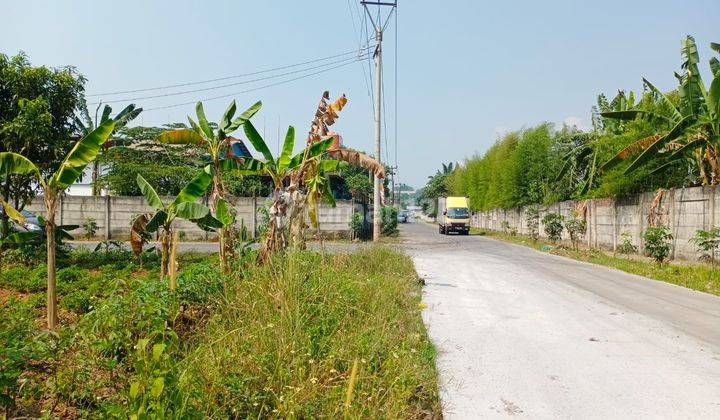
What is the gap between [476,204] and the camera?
40906 mm

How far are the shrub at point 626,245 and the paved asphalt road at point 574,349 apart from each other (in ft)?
19.7

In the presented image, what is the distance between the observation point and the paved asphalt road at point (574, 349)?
408cm

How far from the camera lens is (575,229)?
19.9 meters

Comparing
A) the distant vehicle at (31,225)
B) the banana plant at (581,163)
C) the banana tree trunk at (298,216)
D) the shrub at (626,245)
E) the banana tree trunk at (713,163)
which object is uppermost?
the banana plant at (581,163)

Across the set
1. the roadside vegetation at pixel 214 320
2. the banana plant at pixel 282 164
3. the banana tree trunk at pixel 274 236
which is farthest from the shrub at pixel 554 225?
the banana tree trunk at pixel 274 236

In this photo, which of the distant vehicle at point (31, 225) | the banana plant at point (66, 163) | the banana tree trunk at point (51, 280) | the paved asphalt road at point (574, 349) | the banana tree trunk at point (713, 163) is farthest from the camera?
the distant vehicle at point (31, 225)

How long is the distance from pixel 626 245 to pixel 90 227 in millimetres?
20552

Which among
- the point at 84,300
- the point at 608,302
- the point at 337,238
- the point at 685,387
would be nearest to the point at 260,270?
the point at 84,300

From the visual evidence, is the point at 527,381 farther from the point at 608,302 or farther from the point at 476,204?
the point at 476,204

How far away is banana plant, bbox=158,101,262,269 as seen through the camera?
23.3 ft

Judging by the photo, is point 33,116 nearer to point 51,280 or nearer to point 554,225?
point 51,280

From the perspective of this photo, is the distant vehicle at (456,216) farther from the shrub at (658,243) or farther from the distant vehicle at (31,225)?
the distant vehicle at (31,225)

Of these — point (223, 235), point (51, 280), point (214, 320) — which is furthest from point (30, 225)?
point (214, 320)

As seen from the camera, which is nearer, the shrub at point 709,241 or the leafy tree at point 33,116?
the leafy tree at point 33,116
